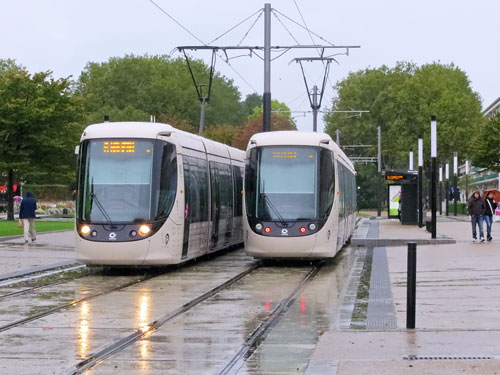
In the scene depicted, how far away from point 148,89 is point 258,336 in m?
91.9

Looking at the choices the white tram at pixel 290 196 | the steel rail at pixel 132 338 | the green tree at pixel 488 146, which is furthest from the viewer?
the green tree at pixel 488 146

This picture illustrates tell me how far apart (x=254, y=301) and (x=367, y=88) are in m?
89.5

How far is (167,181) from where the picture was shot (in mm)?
20219

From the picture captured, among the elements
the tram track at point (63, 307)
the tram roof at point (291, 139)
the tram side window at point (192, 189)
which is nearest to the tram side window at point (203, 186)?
the tram side window at point (192, 189)

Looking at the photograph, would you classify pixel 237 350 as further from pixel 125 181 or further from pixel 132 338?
pixel 125 181

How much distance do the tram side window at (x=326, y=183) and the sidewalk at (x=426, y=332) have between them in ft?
6.87

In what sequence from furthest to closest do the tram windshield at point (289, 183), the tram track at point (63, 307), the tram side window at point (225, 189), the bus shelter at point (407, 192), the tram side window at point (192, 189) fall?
the bus shelter at point (407, 192) < the tram side window at point (225, 189) < the tram windshield at point (289, 183) < the tram side window at point (192, 189) < the tram track at point (63, 307)

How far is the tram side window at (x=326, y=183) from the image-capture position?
868 inches

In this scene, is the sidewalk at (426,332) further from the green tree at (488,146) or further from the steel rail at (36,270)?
the green tree at (488,146)

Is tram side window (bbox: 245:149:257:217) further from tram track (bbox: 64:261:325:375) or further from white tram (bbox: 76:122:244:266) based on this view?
tram track (bbox: 64:261:325:375)

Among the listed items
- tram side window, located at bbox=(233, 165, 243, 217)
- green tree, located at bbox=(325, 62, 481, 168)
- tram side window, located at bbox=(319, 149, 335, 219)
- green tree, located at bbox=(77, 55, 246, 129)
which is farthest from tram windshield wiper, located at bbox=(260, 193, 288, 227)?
green tree, located at bbox=(77, 55, 246, 129)

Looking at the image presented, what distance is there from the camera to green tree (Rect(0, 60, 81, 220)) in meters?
51.2

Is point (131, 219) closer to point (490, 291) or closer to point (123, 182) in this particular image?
point (123, 182)

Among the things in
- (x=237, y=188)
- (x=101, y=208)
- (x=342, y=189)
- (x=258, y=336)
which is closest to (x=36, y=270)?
(x=101, y=208)
